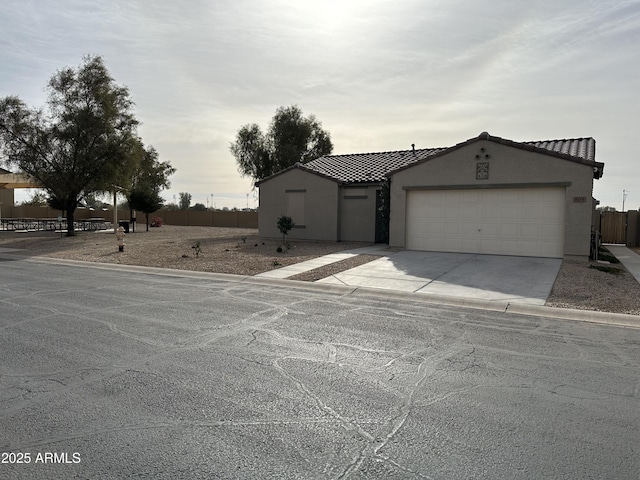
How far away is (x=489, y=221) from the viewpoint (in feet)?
54.0

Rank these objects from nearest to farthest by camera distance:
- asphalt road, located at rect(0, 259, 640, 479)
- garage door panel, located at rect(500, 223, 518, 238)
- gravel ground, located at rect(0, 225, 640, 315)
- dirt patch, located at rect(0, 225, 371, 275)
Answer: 1. asphalt road, located at rect(0, 259, 640, 479)
2. gravel ground, located at rect(0, 225, 640, 315)
3. dirt patch, located at rect(0, 225, 371, 275)
4. garage door panel, located at rect(500, 223, 518, 238)

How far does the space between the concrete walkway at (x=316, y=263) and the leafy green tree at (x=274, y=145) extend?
975 inches

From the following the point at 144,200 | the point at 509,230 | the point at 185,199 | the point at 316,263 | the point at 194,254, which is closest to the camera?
the point at 316,263

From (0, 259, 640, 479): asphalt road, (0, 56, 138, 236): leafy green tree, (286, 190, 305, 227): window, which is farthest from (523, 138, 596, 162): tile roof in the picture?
(0, 56, 138, 236): leafy green tree

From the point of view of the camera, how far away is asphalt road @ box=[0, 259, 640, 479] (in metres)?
3.29

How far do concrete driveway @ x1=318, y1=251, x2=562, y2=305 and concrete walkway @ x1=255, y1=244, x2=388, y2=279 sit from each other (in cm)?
125

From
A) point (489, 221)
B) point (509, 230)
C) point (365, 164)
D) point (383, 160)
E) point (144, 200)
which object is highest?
point (383, 160)

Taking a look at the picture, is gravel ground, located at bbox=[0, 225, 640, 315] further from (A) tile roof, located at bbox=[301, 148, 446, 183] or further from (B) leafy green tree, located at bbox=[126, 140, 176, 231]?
(B) leafy green tree, located at bbox=[126, 140, 176, 231]

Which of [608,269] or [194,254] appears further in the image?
[194,254]

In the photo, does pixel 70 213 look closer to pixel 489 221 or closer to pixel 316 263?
pixel 316 263

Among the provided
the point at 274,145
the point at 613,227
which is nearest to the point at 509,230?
the point at 613,227

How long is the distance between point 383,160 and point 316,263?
39.1 ft

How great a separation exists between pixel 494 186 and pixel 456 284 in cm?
665

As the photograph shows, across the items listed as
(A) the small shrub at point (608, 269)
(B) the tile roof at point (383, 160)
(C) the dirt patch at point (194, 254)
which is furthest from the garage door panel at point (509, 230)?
(C) the dirt patch at point (194, 254)
